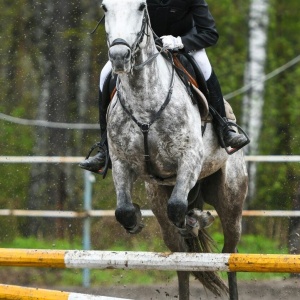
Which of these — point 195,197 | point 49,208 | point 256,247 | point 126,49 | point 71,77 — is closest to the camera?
point 126,49

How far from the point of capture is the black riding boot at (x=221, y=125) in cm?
797

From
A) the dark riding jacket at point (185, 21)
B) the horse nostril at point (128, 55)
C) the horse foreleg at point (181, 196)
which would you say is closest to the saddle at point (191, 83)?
the dark riding jacket at point (185, 21)

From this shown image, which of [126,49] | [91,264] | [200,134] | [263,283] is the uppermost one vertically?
[126,49]

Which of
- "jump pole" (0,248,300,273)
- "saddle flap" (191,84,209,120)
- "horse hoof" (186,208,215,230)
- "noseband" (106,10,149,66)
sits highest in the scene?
"noseband" (106,10,149,66)

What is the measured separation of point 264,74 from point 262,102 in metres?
0.47

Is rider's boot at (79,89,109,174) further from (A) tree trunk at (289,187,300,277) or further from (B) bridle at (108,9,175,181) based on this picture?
(A) tree trunk at (289,187,300,277)

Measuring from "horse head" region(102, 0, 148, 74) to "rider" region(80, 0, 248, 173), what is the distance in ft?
2.65

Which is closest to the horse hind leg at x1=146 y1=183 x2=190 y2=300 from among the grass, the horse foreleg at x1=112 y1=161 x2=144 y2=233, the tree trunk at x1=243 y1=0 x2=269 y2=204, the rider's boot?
the rider's boot

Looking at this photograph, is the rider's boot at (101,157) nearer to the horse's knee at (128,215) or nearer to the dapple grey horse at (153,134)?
the dapple grey horse at (153,134)

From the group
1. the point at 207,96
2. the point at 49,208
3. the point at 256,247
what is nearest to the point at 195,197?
the point at 207,96

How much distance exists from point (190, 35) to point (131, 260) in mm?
1882

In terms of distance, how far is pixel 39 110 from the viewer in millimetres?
14844

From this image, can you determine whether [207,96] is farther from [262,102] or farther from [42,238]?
[262,102]

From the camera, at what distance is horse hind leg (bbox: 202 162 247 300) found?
8.50 metres
